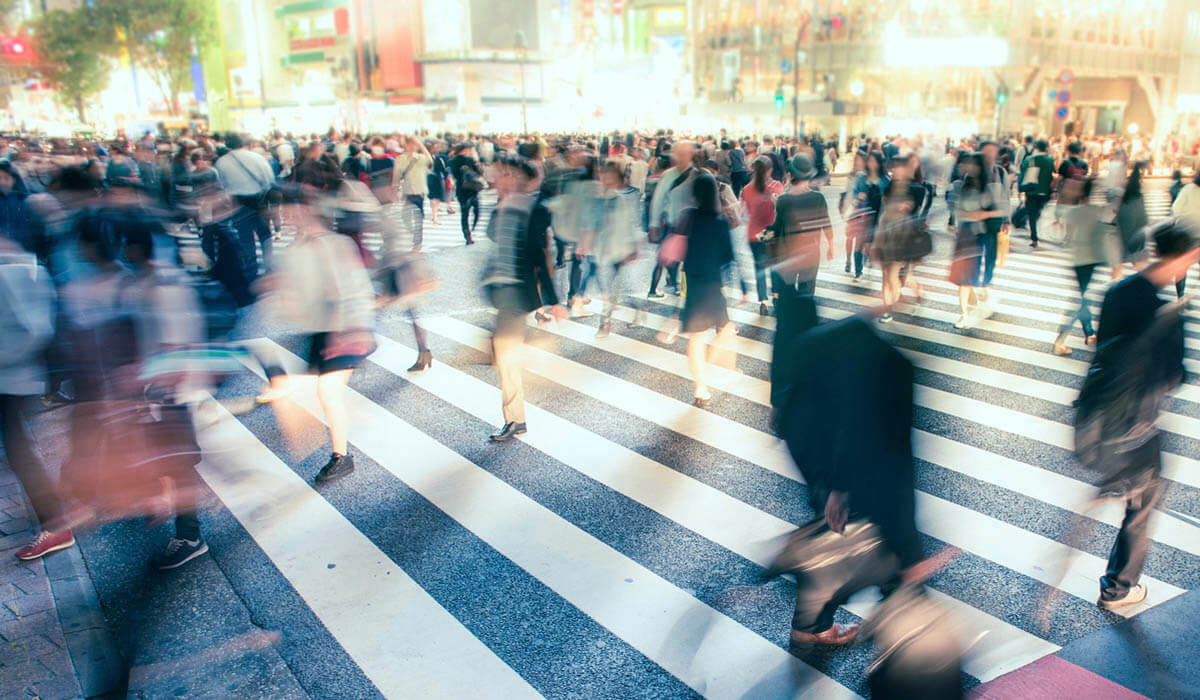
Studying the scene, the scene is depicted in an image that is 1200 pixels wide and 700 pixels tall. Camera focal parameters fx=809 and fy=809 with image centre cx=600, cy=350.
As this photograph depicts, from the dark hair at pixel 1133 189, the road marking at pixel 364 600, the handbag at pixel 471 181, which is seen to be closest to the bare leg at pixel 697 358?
the road marking at pixel 364 600

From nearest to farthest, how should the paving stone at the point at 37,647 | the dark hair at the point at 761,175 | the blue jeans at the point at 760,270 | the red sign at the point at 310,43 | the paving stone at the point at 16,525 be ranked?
the paving stone at the point at 37,647 → the paving stone at the point at 16,525 → the dark hair at the point at 761,175 → the blue jeans at the point at 760,270 → the red sign at the point at 310,43

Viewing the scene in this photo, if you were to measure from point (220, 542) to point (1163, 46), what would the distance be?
6895 cm

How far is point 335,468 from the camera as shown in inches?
210

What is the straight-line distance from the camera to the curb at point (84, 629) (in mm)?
3291

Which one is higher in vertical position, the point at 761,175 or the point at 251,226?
the point at 761,175

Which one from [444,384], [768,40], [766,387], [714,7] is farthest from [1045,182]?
[714,7]

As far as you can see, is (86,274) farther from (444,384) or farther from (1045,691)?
(1045,691)

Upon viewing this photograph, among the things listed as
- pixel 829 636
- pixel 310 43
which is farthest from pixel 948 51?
pixel 310 43

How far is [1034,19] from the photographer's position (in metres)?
50.2

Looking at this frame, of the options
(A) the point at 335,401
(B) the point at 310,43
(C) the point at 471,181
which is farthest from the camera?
(B) the point at 310,43

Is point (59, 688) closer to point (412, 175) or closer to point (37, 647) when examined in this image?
point (37, 647)

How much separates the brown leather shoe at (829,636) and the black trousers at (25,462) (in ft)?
13.0

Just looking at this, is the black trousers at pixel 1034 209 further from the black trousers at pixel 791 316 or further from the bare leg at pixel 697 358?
the black trousers at pixel 791 316

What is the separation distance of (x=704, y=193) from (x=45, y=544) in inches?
187
